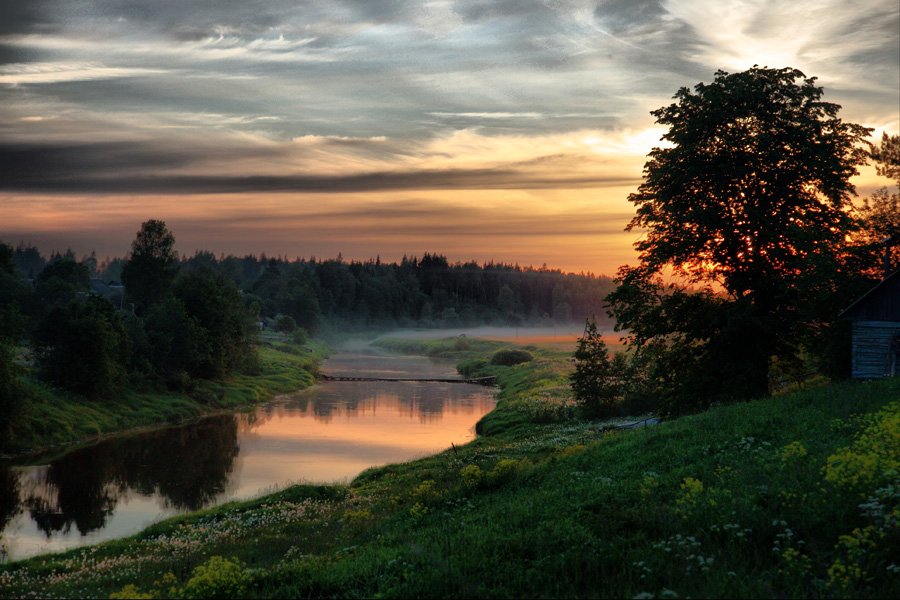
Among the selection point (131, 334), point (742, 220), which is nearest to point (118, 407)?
point (131, 334)

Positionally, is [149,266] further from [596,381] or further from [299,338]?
[596,381]

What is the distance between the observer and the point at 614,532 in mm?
12875

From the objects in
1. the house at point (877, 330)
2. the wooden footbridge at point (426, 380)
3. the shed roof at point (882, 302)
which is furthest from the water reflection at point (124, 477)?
the wooden footbridge at point (426, 380)

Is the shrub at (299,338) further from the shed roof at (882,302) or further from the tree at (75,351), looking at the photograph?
the shed roof at (882,302)

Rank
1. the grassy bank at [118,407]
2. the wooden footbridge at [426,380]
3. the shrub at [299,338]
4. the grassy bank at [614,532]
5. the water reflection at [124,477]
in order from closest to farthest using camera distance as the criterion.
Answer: the grassy bank at [614,532]
the water reflection at [124,477]
the grassy bank at [118,407]
the wooden footbridge at [426,380]
the shrub at [299,338]

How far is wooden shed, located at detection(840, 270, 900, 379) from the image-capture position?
96.9 feet

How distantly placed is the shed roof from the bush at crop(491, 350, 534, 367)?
83.7 metres

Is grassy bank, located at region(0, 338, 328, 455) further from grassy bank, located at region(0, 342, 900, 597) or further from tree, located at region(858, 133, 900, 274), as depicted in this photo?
tree, located at region(858, 133, 900, 274)

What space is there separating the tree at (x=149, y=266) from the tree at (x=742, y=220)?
8663cm

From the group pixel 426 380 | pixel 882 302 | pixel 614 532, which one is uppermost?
pixel 882 302

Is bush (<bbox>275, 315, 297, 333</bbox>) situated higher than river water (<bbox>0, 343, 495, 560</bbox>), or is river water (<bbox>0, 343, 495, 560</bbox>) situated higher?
bush (<bbox>275, 315, 297, 333</bbox>)

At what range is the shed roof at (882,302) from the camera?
29.7 meters

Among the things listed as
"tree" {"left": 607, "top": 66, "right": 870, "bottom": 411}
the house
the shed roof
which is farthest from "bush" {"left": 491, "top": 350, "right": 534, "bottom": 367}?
the shed roof

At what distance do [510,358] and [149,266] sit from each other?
2362 inches
